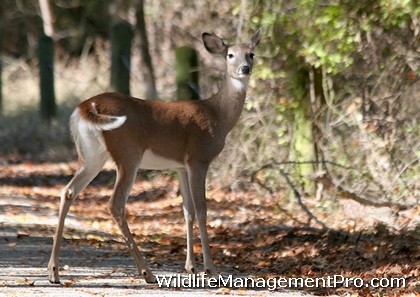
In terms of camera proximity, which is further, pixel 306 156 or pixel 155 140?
pixel 306 156

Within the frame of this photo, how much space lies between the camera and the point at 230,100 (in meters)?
10.5

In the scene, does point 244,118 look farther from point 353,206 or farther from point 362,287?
point 362,287

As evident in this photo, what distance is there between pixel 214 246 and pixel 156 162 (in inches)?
93.1

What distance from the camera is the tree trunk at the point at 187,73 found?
15.9 meters

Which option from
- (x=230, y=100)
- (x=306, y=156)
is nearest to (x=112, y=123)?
(x=230, y=100)

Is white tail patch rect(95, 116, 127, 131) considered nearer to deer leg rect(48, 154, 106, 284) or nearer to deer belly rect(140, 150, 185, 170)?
deer leg rect(48, 154, 106, 284)

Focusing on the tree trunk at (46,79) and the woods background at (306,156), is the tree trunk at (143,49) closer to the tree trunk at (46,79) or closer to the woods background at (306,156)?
the tree trunk at (46,79)

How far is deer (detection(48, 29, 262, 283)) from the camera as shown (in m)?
9.60

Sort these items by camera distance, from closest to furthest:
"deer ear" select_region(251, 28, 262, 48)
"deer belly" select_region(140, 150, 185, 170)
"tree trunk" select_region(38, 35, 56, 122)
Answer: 1. "deer belly" select_region(140, 150, 185, 170)
2. "deer ear" select_region(251, 28, 262, 48)
3. "tree trunk" select_region(38, 35, 56, 122)

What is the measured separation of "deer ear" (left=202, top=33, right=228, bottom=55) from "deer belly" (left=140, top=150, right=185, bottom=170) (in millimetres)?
1164

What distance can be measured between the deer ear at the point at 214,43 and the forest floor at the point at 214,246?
1903 mm

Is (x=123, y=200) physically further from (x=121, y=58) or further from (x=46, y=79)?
(x=46, y=79)

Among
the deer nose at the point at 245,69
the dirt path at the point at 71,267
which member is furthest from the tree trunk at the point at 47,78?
the deer nose at the point at 245,69

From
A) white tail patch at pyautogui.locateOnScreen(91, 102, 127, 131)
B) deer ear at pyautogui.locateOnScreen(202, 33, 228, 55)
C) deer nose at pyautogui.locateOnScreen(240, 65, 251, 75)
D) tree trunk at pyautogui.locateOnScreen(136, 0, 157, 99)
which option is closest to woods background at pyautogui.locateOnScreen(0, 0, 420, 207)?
deer ear at pyautogui.locateOnScreen(202, 33, 228, 55)
